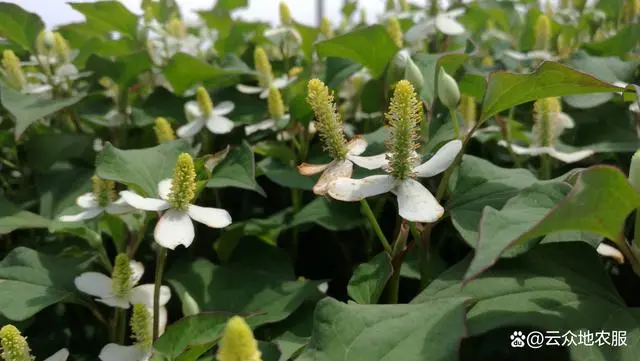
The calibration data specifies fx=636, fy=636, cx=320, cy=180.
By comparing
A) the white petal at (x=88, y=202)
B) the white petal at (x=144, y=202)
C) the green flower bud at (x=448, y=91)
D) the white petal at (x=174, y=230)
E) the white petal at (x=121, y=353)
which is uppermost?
the green flower bud at (x=448, y=91)

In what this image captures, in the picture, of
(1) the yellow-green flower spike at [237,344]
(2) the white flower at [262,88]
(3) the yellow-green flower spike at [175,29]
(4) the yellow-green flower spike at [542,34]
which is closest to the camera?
(1) the yellow-green flower spike at [237,344]

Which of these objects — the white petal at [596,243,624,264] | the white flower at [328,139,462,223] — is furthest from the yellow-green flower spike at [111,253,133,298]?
the white petal at [596,243,624,264]

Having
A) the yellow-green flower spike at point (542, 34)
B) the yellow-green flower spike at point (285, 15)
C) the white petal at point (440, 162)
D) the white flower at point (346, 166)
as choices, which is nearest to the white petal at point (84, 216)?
the white flower at point (346, 166)

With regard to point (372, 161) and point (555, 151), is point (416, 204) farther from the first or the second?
point (555, 151)

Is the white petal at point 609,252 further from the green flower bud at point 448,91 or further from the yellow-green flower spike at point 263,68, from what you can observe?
the yellow-green flower spike at point 263,68

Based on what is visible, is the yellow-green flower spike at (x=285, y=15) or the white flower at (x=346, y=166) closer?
the white flower at (x=346, y=166)

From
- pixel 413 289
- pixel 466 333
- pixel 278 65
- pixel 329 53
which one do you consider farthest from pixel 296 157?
pixel 466 333

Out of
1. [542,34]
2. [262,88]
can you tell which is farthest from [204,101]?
[542,34]

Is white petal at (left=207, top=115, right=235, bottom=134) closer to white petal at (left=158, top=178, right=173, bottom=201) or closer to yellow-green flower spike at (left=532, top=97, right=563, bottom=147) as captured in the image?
white petal at (left=158, top=178, right=173, bottom=201)
